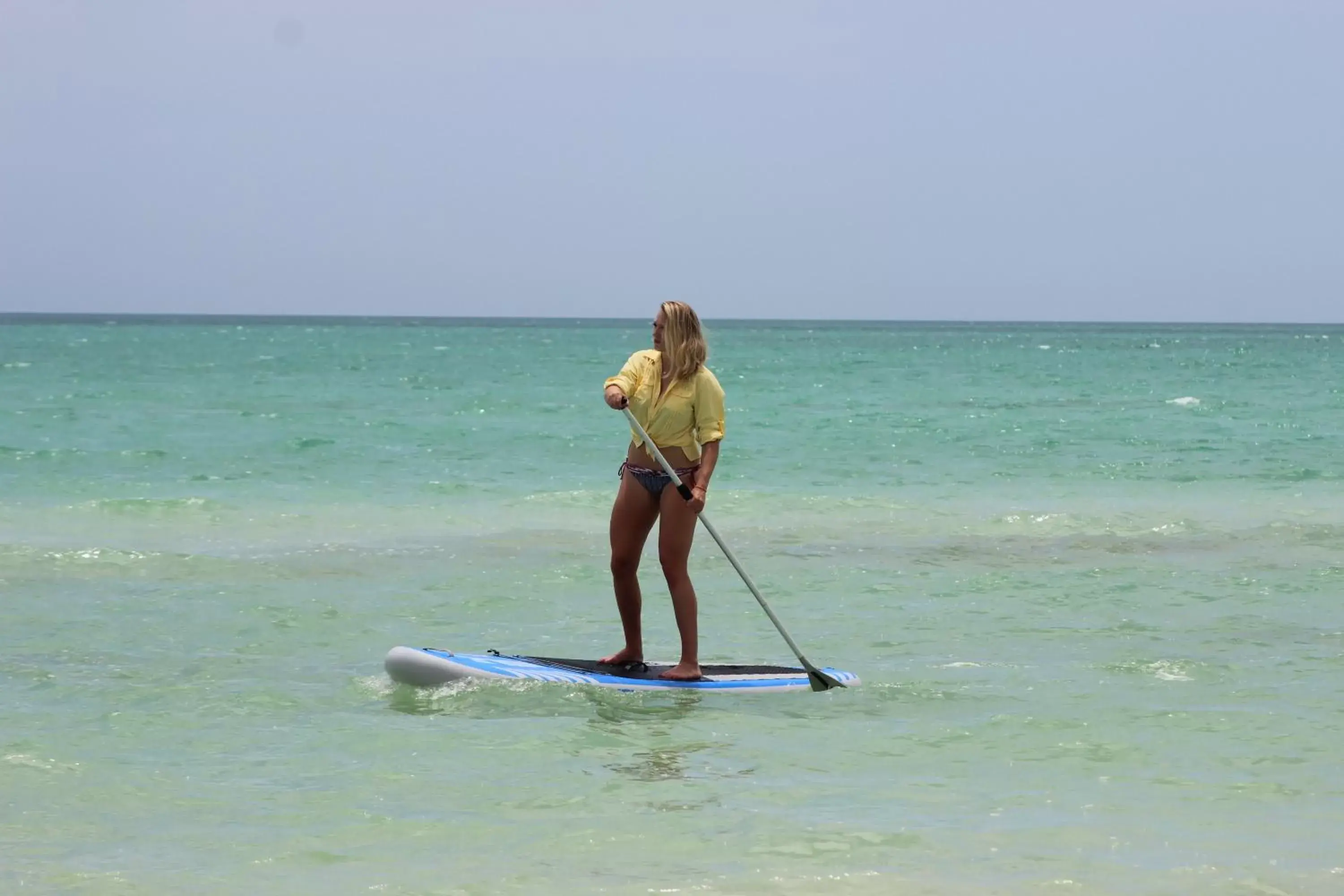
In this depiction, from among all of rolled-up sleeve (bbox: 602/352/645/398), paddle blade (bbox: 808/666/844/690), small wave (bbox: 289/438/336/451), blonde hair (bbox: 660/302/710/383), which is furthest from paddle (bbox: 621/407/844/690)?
small wave (bbox: 289/438/336/451)

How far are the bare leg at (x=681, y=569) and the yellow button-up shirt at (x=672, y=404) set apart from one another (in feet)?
0.85

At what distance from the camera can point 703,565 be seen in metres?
11.8

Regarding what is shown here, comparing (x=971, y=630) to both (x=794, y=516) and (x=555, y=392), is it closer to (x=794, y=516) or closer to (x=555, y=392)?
(x=794, y=516)

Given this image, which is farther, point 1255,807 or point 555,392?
point 555,392

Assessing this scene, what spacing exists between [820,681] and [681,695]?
663mm

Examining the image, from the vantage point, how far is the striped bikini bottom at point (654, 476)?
291 inches

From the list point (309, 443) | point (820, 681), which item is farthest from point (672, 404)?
point (309, 443)

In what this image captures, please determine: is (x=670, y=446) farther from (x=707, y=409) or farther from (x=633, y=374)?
(x=633, y=374)

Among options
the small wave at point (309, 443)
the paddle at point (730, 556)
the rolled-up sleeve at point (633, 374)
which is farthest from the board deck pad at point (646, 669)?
the small wave at point (309, 443)

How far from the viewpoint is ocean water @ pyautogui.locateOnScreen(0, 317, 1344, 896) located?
16.8ft

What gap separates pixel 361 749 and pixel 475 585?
15.3 feet

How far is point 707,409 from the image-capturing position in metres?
7.31

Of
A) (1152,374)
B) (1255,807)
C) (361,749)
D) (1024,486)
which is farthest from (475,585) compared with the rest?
(1152,374)

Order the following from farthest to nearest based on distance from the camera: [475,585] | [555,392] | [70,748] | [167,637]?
[555,392] < [475,585] < [167,637] < [70,748]
